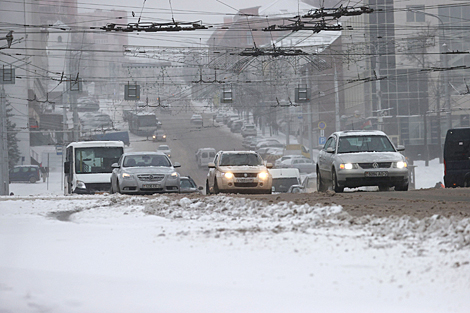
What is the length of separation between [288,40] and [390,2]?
30456 millimetres

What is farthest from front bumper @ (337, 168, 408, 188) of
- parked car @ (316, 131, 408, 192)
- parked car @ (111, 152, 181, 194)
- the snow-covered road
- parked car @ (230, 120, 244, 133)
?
parked car @ (230, 120, 244, 133)

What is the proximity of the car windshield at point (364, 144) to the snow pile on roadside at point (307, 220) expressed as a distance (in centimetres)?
535

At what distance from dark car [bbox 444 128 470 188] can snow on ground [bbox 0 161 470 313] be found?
419 inches

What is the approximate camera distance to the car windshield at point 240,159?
22.5 metres

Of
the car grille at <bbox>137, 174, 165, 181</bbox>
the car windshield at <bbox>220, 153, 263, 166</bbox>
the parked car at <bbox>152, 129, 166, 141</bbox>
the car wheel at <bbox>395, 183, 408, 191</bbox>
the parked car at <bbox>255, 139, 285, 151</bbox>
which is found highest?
the parked car at <bbox>152, 129, 166, 141</bbox>

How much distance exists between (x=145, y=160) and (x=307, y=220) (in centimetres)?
1297

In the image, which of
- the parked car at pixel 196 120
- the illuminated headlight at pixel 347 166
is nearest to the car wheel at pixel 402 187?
the illuminated headlight at pixel 347 166

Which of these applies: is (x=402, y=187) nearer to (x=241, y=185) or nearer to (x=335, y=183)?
(x=335, y=183)

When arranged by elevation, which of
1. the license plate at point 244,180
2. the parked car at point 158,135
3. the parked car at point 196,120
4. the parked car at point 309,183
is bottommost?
the parked car at point 309,183

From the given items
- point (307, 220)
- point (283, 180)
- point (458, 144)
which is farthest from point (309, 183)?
point (307, 220)

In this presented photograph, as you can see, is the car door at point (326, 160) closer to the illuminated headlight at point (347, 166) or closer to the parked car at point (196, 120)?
the illuminated headlight at point (347, 166)

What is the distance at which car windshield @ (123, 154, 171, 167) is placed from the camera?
23361mm

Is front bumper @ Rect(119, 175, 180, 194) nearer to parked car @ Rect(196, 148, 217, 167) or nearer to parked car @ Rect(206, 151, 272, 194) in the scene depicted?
parked car @ Rect(206, 151, 272, 194)

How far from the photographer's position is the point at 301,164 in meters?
62.9
